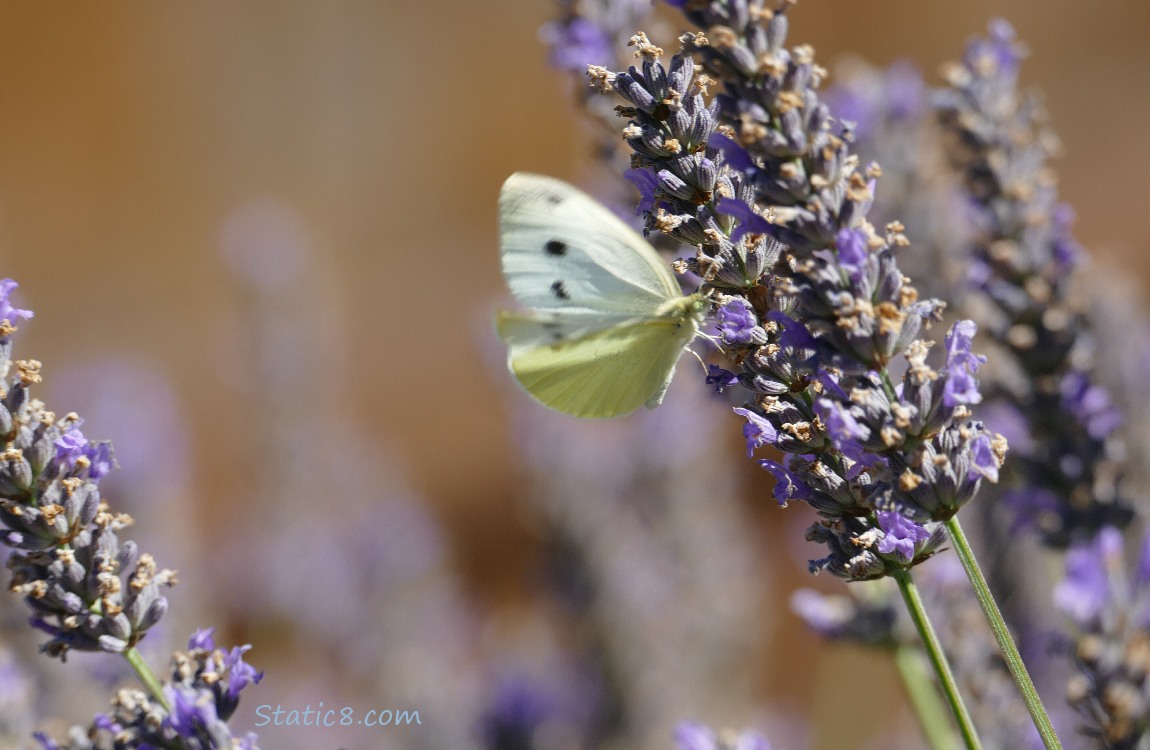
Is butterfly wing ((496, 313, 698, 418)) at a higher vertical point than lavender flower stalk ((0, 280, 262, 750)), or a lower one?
higher

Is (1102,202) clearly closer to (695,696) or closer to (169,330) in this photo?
(695,696)

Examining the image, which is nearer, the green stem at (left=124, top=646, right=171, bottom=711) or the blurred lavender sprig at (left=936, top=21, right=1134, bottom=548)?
the green stem at (left=124, top=646, right=171, bottom=711)

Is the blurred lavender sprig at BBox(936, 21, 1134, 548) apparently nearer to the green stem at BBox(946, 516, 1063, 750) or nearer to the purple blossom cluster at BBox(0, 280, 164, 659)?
the green stem at BBox(946, 516, 1063, 750)

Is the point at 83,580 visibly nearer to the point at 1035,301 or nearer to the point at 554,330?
the point at 554,330

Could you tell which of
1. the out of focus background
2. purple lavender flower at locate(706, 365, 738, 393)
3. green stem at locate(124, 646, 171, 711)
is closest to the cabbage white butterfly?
purple lavender flower at locate(706, 365, 738, 393)

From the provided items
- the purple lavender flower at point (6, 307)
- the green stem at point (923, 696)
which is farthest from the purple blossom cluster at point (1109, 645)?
the purple lavender flower at point (6, 307)

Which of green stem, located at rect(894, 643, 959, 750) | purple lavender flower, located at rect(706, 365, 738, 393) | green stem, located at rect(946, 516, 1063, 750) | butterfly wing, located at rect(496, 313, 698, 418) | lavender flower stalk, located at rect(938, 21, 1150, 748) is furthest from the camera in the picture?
lavender flower stalk, located at rect(938, 21, 1150, 748)

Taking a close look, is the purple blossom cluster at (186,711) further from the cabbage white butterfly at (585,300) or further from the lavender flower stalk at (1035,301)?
the lavender flower stalk at (1035,301)
